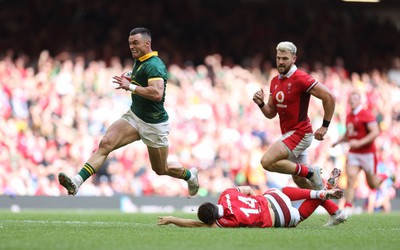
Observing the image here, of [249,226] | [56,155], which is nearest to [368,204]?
[56,155]

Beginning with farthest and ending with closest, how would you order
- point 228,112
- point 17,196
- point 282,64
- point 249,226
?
point 228,112 → point 17,196 → point 282,64 → point 249,226

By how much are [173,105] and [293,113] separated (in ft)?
35.3

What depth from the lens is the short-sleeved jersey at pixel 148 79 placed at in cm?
1157

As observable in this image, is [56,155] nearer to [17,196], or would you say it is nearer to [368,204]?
[17,196]

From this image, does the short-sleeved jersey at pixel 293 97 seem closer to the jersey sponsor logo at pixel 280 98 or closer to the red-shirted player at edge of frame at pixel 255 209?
the jersey sponsor logo at pixel 280 98

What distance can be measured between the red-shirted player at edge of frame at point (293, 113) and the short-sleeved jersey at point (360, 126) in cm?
451

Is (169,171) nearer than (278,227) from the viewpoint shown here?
No

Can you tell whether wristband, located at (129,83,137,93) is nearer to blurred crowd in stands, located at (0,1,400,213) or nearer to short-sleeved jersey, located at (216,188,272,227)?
short-sleeved jersey, located at (216,188,272,227)

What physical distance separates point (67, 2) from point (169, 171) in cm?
1410

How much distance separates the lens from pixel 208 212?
33.0 ft

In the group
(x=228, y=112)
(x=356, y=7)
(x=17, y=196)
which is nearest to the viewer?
(x=17, y=196)

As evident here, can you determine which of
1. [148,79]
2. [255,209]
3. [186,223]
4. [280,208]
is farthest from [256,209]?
[148,79]

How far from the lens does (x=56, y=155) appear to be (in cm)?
2075

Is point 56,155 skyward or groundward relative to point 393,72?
groundward
